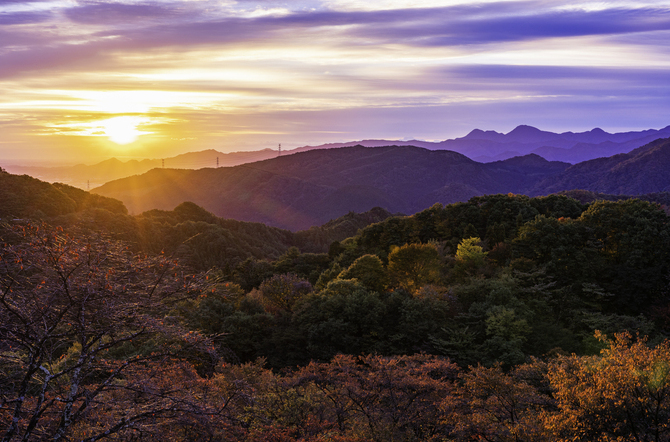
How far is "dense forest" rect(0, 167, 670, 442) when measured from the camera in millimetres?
8828

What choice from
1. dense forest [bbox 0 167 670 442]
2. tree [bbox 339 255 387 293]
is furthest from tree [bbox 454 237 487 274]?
tree [bbox 339 255 387 293]

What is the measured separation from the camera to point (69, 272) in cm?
865

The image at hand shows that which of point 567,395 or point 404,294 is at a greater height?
point 567,395

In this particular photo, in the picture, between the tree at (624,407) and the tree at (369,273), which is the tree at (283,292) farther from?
the tree at (624,407)

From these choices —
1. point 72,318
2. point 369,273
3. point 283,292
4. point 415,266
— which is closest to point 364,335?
point 369,273

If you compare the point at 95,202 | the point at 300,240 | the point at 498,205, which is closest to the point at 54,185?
the point at 95,202

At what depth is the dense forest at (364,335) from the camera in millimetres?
8828

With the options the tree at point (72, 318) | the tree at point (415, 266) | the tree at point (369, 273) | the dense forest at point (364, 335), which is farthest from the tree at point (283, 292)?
the tree at point (72, 318)

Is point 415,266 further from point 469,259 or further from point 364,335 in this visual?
point 364,335

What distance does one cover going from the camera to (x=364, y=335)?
31703mm

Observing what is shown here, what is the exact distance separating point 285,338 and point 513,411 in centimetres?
1822

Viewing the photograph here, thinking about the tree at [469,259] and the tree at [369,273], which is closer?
the tree at [369,273]

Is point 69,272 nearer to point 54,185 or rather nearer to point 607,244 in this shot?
point 607,244

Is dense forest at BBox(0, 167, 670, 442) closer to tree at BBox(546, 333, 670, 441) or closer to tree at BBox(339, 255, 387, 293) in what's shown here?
tree at BBox(546, 333, 670, 441)
